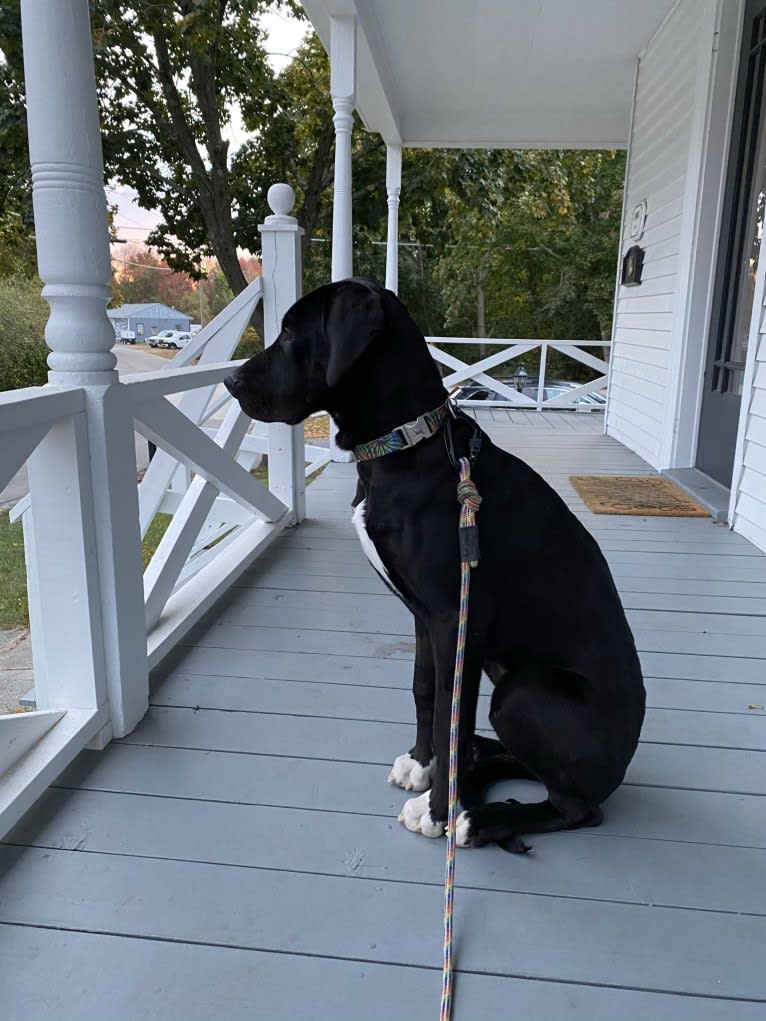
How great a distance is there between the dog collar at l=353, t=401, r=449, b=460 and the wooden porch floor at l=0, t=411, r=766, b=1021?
72 cm

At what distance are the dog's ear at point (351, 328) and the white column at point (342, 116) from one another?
3.00m

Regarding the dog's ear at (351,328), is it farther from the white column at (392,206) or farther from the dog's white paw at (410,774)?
the white column at (392,206)

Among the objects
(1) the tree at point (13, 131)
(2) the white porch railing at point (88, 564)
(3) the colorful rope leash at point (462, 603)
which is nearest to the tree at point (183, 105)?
(1) the tree at point (13, 131)

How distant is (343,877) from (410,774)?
289mm

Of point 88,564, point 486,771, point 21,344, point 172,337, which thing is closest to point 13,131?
point 21,344

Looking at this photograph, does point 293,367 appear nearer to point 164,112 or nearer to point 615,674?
point 615,674

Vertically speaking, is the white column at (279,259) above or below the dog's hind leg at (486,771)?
above

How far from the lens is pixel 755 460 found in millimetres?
3285

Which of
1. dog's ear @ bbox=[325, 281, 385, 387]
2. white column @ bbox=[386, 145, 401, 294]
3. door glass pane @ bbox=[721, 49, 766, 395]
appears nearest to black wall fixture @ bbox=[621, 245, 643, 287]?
door glass pane @ bbox=[721, 49, 766, 395]

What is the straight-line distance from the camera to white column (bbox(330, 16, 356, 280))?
14.2 feet

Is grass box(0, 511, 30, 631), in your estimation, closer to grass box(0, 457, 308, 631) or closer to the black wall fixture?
grass box(0, 457, 308, 631)

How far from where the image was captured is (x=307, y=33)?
11.1m

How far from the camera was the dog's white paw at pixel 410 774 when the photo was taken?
1.57m

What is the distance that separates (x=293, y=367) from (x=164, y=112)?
32.6 feet
